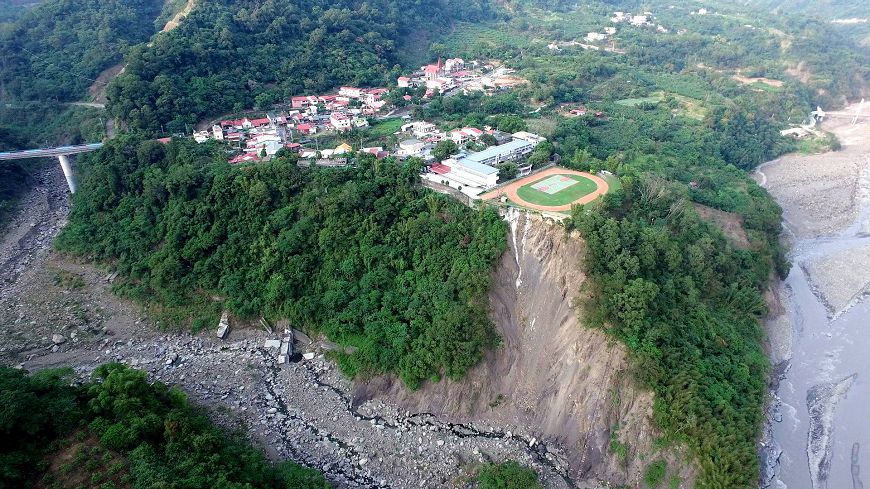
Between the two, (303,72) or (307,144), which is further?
(303,72)

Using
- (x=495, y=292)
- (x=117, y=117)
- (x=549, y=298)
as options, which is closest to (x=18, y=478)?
(x=495, y=292)

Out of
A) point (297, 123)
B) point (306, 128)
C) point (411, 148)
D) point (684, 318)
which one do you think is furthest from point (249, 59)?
point (684, 318)

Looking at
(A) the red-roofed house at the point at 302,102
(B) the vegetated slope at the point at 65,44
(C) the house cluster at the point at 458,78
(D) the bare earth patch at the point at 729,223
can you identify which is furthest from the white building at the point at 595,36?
(B) the vegetated slope at the point at 65,44

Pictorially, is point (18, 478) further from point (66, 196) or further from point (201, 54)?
point (201, 54)

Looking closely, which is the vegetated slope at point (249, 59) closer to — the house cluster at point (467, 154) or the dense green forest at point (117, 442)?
the house cluster at point (467, 154)

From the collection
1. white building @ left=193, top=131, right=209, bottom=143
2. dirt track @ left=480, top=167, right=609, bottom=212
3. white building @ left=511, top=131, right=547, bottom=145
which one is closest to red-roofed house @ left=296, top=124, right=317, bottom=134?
white building @ left=193, top=131, right=209, bottom=143

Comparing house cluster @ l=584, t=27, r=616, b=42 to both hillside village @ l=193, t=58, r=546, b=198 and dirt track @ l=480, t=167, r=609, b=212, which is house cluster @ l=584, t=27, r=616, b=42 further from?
dirt track @ l=480, t=167, r=609, b=212
